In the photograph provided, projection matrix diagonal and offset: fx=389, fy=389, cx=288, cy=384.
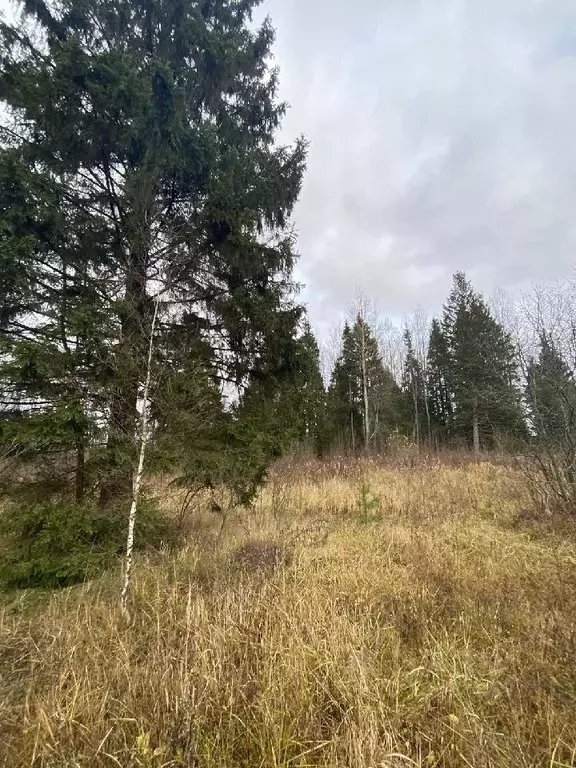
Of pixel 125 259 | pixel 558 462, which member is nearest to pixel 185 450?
pixel 125 259

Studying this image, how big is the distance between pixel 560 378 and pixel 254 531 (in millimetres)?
5865

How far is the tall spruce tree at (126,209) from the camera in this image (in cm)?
437

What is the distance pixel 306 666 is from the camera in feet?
8.20

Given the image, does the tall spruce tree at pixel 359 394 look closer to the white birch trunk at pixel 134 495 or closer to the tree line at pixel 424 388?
the tree line at pixel 424 388

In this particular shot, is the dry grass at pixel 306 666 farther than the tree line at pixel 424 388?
No

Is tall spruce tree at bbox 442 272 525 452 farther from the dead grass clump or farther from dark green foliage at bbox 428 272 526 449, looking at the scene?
the dead grass clump

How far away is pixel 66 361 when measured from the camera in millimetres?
4406

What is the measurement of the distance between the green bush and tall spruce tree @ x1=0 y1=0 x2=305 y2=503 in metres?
0.50

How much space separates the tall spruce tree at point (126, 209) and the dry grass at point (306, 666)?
1.83 metres

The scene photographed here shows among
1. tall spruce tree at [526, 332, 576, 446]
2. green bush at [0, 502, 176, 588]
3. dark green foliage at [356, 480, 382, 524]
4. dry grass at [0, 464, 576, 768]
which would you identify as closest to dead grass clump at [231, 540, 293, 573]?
dry grass at [0, 464, 576, 768]

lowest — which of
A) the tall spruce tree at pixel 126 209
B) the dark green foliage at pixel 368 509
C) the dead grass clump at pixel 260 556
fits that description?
the dead grass clump at pixel 260 556

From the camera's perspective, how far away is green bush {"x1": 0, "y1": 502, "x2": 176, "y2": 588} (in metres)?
4.23

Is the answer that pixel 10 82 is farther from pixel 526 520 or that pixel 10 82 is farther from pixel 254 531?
pixel 526 520

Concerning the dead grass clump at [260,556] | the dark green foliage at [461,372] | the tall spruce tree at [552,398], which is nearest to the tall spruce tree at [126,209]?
the dead grass clump at [260,556]
